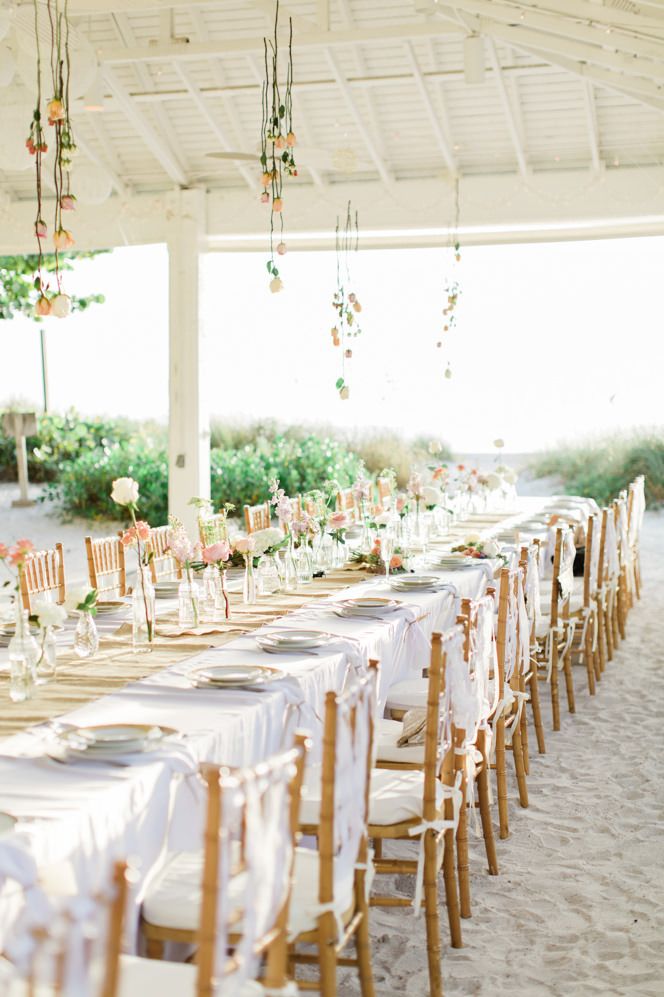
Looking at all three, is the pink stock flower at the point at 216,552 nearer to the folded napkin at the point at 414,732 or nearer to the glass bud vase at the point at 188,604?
the glass bud vase at the point at 188,604

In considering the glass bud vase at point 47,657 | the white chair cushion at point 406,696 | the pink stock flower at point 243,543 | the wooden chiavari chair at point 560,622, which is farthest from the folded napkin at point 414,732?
the wooden chiavari chair at point 560,622

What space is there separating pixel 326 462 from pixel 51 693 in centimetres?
1129

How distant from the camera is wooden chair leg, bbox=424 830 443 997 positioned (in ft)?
9.52

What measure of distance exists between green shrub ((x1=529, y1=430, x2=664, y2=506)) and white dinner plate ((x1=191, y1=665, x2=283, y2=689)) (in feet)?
41.0

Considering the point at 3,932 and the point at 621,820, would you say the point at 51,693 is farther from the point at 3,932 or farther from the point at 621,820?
the point at 621,820

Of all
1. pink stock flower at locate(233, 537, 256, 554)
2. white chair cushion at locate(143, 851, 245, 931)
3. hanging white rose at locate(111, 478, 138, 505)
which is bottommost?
white chair cushion at locate(143, 851, 245, 931)

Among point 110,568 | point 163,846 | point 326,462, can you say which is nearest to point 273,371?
point 326,462

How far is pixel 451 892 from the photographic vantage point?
128 inches

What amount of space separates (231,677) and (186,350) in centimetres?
728

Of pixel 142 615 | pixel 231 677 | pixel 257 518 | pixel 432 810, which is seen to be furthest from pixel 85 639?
pixel 257 518

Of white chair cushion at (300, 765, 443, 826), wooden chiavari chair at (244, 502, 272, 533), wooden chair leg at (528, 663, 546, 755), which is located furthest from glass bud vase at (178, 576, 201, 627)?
Answer: wooden chiavari chair at (244, 502, 272, 533)

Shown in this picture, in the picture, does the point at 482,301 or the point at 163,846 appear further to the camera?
the point at 482,301

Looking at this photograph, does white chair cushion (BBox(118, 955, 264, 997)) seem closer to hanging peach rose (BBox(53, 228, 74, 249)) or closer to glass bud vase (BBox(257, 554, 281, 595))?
hanging peach rose (BBox(53, 228, 74, 249))

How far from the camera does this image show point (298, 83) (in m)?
8.70
